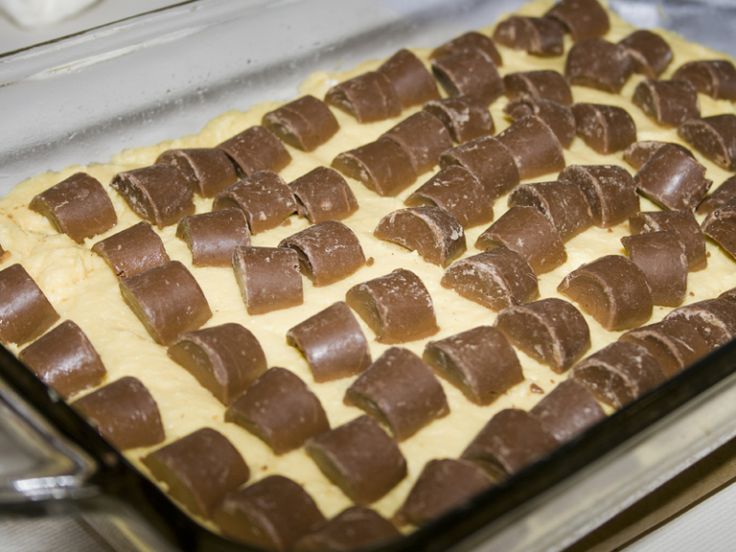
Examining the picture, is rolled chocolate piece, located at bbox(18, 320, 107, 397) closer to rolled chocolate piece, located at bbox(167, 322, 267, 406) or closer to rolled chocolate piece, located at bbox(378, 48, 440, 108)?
rolled chocolate piece, located at bbox(167, 322, 267, 406)

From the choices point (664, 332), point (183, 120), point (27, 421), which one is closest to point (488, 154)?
point (664, 332)

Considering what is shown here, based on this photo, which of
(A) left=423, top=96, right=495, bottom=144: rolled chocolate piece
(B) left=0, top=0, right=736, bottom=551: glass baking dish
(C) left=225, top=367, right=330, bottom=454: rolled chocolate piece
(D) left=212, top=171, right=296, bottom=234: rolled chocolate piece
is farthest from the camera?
(A) left=423, top=96, right=495, bottom=144: rolled chocolate piece

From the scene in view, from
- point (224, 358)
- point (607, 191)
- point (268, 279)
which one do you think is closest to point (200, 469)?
point (224, 358)

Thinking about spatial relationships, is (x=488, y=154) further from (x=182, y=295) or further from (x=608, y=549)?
(x=608, y=549)

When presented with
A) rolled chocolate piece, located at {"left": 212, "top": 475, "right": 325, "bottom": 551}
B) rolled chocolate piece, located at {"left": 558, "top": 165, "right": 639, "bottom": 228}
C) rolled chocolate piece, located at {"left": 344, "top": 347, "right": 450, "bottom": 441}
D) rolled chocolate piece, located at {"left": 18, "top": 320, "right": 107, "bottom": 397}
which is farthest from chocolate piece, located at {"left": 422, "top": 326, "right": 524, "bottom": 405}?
rolled chocolate piece, located at {"left": 18, "top": 320, "right": 107, "bottom": 397}

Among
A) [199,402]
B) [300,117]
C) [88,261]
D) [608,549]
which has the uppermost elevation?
[300,117]

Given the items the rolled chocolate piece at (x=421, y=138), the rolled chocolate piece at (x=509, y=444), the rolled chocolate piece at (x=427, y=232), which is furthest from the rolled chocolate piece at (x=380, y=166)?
the rolled chocolate piece at (x=509, y=444)
